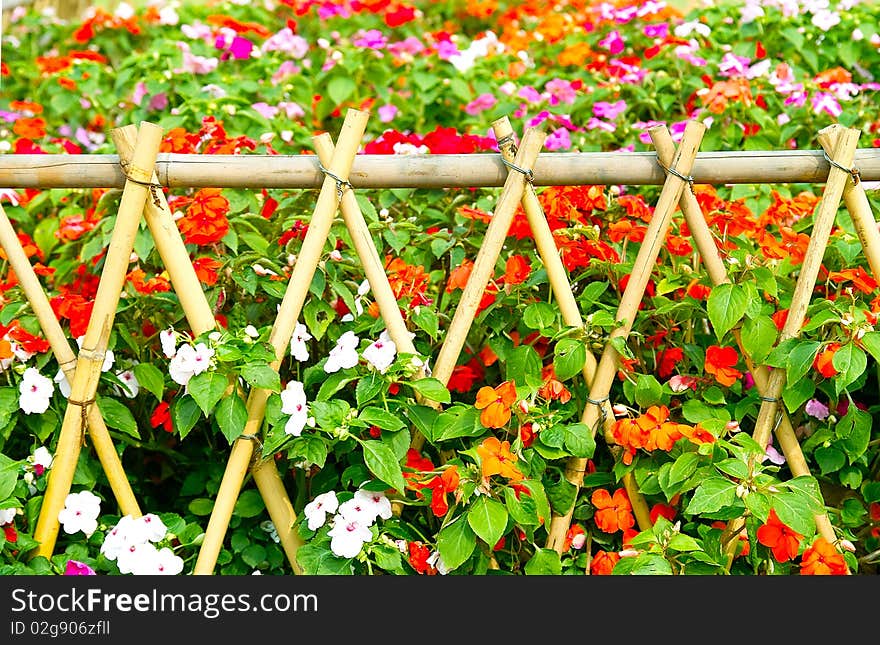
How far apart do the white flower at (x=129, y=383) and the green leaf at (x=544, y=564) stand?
2.76 ft

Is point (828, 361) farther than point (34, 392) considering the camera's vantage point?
No

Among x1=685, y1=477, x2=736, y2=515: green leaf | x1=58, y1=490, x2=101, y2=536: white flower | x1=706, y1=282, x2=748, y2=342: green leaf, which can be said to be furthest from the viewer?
x1=58, y1=490, x2=101, y2=536: white flower

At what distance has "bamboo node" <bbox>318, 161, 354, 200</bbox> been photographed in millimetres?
1778

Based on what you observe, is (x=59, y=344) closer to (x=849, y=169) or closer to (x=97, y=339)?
(x=97, y=339)

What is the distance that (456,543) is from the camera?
68.2 inches

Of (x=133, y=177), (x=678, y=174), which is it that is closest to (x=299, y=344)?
(x=133, y=177)

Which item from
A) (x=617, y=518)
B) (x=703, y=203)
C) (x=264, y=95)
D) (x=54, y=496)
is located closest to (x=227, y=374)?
(x=54, y=496)

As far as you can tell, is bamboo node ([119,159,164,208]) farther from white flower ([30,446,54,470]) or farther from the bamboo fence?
white flower ([30,446,54,470])

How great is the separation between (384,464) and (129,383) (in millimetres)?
593

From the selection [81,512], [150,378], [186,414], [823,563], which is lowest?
[823,563]

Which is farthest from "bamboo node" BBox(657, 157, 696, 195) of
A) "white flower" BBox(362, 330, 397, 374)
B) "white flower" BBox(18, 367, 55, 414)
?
"white flower" BBox(18, 367, 55, 414)

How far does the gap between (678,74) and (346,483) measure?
1.92 m

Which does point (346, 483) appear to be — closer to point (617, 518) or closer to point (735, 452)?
point (617, 518)

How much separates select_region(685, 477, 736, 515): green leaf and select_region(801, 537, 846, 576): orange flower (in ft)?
0.71
